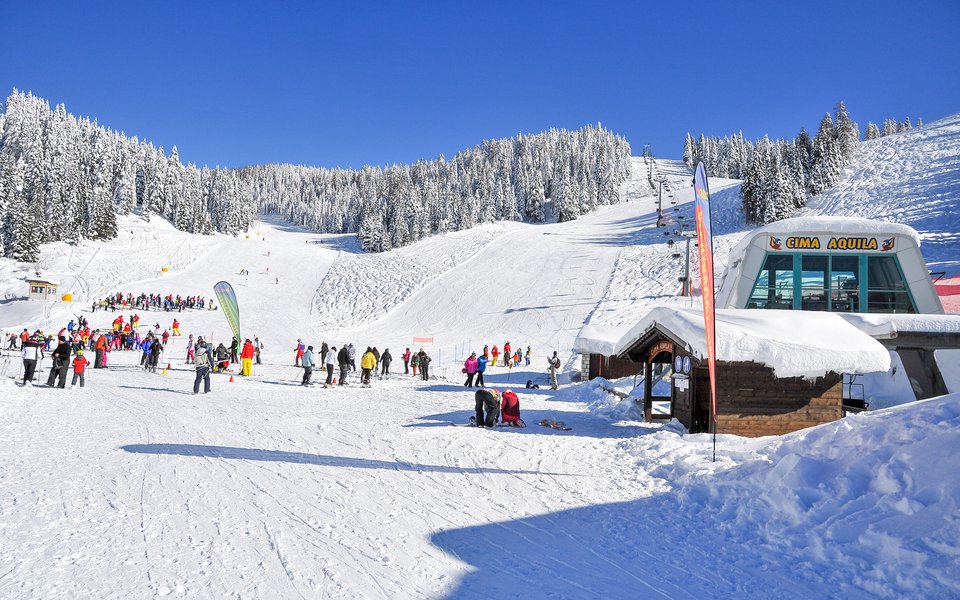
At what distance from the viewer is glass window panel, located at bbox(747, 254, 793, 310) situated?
55.5 feet

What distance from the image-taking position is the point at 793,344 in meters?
9.77

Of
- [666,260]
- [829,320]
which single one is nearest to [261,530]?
[829,320]


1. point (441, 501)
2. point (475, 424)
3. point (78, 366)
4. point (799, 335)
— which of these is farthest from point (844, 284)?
point (78, 366)

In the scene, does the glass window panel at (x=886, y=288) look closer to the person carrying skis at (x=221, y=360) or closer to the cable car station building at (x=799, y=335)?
the cable car station building at (x=799, y=335)

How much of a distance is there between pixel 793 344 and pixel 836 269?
890 cm

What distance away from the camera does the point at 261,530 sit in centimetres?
521

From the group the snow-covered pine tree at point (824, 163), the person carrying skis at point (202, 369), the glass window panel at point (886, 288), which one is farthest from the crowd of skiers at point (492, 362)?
the snow-covered pine tree at point (824, 163)

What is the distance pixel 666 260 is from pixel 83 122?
11966cm

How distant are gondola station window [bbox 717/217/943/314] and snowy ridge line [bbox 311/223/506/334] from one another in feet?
94.5

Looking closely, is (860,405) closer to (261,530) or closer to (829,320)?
(829,320)

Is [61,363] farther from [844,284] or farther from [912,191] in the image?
[912,191]

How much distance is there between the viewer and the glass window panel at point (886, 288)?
1620cm

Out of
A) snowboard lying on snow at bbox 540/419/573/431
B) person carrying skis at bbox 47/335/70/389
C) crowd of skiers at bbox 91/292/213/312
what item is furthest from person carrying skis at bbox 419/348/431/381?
crowd of skiers at bbox 91/292/213/312

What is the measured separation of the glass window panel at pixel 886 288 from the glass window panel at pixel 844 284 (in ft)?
1.16
